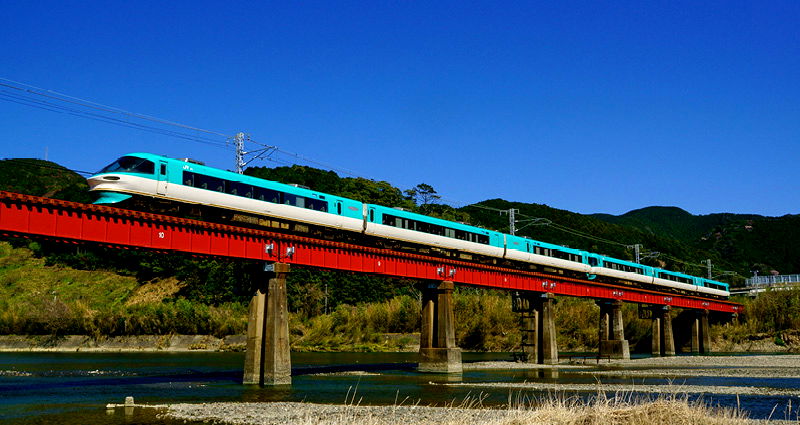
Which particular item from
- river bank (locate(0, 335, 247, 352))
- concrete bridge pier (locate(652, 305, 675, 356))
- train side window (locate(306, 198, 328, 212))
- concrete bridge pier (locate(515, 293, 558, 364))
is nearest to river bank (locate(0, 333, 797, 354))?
river bank (locate(0, 335, 247, 352))

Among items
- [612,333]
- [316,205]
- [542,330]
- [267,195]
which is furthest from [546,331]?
[267,195]

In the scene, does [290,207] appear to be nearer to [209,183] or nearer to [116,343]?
[209,183]

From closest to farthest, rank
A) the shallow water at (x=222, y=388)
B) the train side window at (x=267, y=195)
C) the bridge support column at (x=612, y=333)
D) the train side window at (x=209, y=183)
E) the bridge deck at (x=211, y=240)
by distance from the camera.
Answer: the shallow water at (x=222, y=388), the bridge deck at (x=211, y=240), the train side window at (x=209, y=183), the train side window at (x=267, y=195), the bridge support column at (x=612, y=333)

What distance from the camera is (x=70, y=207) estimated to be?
32375 mm

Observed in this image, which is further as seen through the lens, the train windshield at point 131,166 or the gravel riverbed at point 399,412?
the train windshield at point 131,166

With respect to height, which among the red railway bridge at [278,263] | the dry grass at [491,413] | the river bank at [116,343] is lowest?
the river bank at [116,343]

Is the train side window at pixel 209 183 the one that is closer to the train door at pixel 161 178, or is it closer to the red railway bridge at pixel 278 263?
the train door at pixel 161 178

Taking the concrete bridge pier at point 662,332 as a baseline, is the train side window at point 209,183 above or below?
above

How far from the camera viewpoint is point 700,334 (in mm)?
102562

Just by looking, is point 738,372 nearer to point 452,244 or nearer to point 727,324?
point 452,244

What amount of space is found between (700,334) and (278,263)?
3156 inches

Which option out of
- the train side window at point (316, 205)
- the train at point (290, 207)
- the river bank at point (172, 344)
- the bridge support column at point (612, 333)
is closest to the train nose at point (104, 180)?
the train at point (290, 207)

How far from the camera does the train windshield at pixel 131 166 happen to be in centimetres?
3681

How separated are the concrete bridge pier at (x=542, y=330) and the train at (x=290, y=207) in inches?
161
